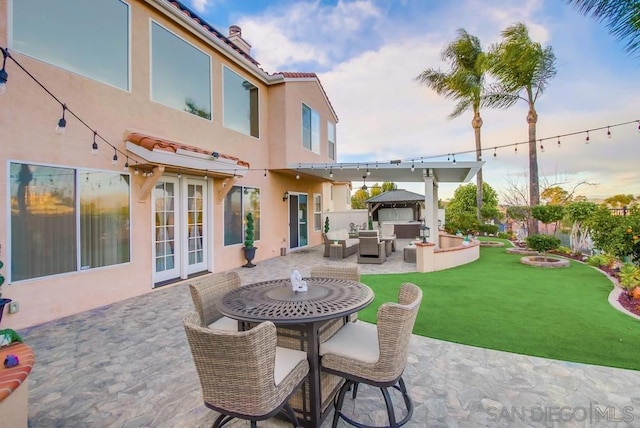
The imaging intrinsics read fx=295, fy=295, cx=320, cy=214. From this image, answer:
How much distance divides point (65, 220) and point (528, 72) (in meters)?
17.2

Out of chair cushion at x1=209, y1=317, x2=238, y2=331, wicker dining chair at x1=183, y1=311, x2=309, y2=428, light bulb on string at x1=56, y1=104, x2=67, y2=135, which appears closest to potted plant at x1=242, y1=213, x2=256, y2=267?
light bulb on string at x1=56, y1=104, x2=67, y2=135

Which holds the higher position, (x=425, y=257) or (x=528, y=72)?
(x=528, y=72)

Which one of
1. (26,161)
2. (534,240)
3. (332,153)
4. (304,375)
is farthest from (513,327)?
(332,153)

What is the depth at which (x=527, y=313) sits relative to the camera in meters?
4.97

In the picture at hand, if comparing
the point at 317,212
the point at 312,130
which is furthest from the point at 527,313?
the point at 317,212

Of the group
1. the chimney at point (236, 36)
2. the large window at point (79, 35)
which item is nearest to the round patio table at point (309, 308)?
the large window at point (79, 35)

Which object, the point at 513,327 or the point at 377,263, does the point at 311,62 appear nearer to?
the point at 377,263

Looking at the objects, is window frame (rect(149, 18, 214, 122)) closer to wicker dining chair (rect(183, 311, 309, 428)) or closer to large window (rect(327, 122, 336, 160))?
wicker dining chair (rect(183, 311, 309, 428))

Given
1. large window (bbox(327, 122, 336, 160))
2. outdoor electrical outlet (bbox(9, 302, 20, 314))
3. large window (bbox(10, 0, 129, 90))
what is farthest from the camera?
large window (bbox(327, 122, 336, 160))

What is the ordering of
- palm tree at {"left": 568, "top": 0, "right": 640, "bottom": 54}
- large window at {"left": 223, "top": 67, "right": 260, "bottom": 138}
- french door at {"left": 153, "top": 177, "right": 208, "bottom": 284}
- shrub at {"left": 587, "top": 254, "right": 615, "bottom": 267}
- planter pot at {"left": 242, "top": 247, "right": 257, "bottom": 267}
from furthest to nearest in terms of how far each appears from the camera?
planter pot at {"left": 242, "top": 247, "right": 257, "bottom": 267} → large window at {"left": 223, "top": 67, "right": 260, "bottom": 138} → shrub at {"left": 587, "top": 254, "right": 615, "bottom": 267} → french door at {"left": 153, "top": 177, "right": 208, "bottom": 284} → palm tree at {"left": 568, "top": 0, "right": 640, "bottom": 54}

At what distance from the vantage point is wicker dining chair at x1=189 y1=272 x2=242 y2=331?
311 centimetres

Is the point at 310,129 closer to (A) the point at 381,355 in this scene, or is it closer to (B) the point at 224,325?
(B) the point at 224,325

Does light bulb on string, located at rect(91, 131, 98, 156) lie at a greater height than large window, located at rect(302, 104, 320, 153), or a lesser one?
lesser

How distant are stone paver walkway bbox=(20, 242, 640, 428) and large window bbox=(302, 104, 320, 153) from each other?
9508mm
